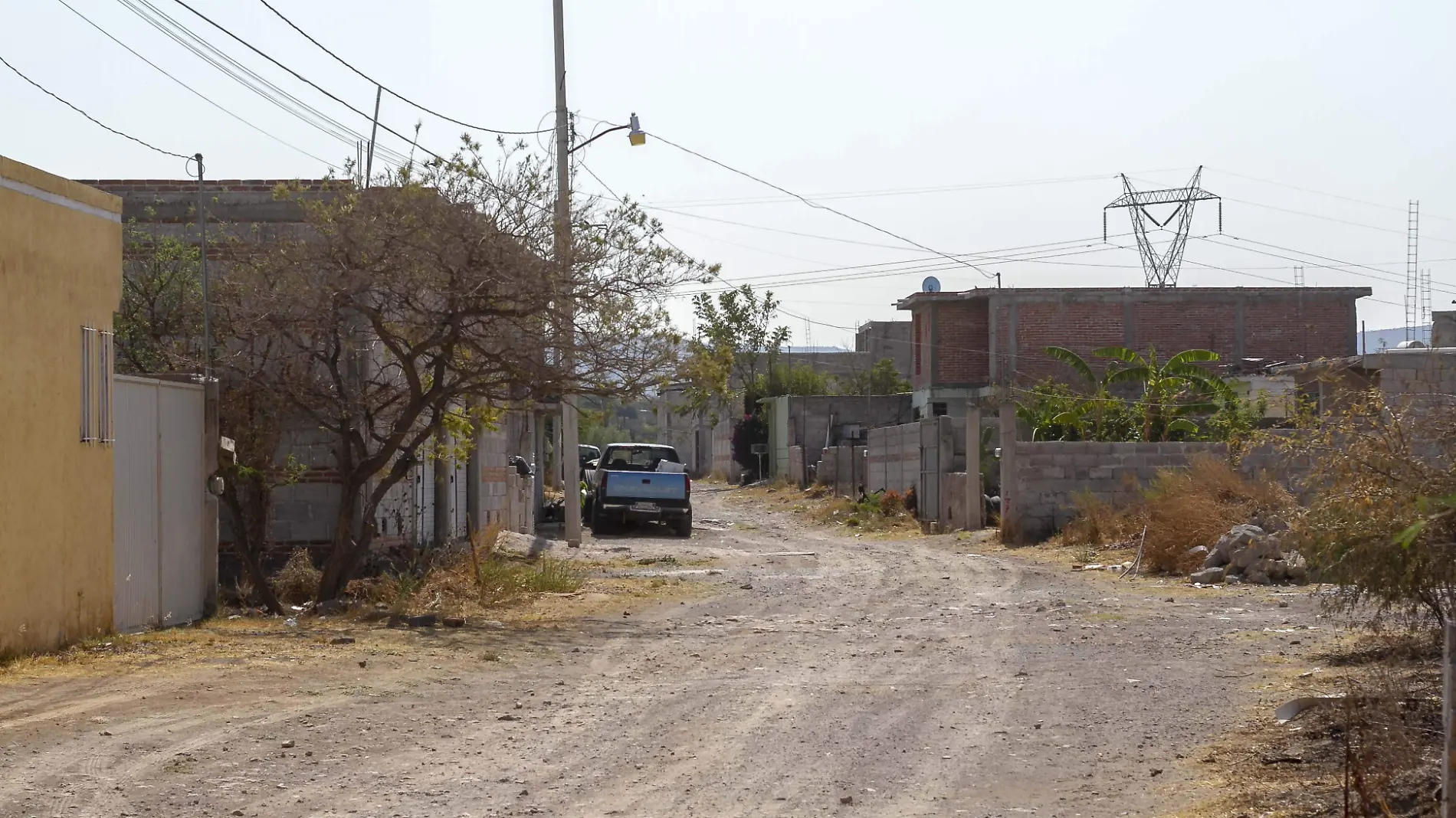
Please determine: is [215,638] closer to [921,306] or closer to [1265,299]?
[921,306]

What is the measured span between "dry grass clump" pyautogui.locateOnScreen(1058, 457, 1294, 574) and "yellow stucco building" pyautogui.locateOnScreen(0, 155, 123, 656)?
1328 cm

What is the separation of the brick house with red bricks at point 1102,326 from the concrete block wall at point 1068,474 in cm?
2068

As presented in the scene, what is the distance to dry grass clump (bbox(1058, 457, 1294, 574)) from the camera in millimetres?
19344

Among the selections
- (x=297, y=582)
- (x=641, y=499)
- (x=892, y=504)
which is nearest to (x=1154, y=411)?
(x=892, y=504)

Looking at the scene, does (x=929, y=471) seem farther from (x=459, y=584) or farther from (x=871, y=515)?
(x=459, y=584)

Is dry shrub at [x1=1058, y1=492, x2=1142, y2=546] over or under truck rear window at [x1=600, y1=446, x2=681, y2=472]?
under

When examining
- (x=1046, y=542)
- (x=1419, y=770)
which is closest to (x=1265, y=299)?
(x=1046, y=542)

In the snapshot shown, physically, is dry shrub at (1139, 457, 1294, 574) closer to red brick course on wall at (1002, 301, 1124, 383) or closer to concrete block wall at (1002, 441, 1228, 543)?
concrete block wall at (1002, 441, 1228, 543)

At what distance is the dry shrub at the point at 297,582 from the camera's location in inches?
625

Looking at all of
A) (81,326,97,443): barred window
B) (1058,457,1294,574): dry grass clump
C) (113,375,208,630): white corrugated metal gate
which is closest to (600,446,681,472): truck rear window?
(1058,457,1294,574): dry grass clump

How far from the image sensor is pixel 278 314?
560 inches

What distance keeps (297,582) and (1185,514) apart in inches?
466

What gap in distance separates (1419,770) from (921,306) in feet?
139

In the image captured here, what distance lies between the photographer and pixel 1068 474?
24969 mm
